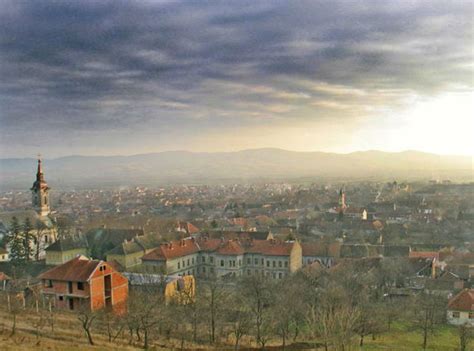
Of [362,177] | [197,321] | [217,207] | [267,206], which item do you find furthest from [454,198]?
[197,321]

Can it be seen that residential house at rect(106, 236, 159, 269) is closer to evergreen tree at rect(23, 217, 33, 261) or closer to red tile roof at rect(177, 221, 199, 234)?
evergreen tree at rect(23, 217, 33, 261)

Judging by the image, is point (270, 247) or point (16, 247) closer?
point (16, 247)

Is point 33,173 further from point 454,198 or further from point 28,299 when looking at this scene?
point 454,198

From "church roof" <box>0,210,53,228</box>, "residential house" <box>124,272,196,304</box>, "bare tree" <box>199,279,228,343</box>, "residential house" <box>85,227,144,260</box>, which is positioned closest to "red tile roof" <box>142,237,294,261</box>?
"residential house" <box>85,227,144,260</box>

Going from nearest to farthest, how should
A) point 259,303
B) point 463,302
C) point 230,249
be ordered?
point 259,303 < point 463,302 < point 230,249

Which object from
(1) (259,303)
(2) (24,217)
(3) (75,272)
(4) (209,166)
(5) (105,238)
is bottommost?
(5) (105,238)

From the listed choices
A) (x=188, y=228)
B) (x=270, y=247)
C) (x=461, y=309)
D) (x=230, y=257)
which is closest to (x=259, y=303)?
→ (x=461, y=309)

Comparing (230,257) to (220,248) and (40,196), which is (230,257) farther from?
(40,196)
